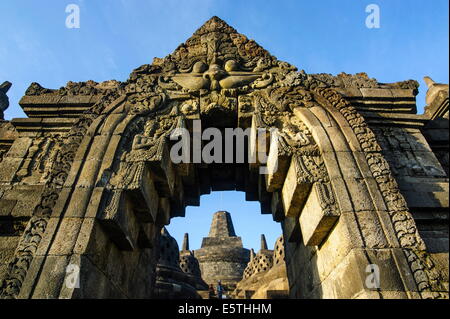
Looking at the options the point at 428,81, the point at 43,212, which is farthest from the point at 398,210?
the point at 428,81

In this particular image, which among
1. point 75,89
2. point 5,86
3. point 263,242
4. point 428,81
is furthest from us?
point 263,242

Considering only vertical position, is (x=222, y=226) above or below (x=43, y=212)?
above

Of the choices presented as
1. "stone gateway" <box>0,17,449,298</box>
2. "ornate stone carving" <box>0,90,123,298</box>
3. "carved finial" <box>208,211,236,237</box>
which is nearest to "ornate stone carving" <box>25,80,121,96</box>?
"stone gateway" <box>0,17,449,298</box>

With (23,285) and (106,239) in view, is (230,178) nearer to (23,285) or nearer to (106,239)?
(106,239)

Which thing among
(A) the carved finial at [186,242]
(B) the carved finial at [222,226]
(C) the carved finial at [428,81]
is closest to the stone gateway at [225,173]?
(C) the carved finial at [428,81]

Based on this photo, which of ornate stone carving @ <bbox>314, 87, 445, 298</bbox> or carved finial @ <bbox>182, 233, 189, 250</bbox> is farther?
carved finial @ <bbox>182, 233, 189, 250</bbox>

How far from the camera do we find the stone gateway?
3540 mm

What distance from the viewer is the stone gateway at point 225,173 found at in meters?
3.54

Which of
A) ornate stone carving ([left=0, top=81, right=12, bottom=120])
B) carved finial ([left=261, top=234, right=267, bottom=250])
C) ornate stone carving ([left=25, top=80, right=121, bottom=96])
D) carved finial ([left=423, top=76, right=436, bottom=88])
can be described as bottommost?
ornate stone carving ([left=25, top=80, right=121, bottom=96])

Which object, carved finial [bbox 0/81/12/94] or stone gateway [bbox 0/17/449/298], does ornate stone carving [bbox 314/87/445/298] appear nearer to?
stone gateway [bbox 0/17/449/298]

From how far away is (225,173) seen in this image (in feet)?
23.2

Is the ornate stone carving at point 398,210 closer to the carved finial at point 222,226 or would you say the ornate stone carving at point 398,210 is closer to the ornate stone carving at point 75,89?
the ornate stone carving at point 75,89

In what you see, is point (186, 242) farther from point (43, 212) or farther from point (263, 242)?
point (43, 212)

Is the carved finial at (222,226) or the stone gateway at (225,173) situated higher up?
the carved finial at (222,226)
